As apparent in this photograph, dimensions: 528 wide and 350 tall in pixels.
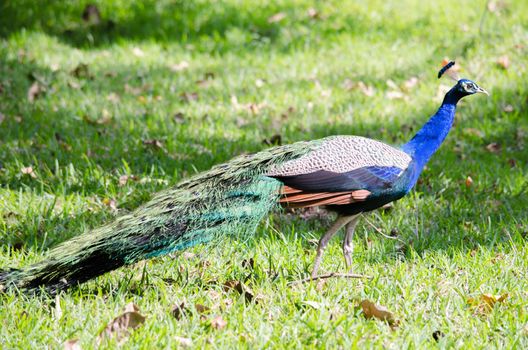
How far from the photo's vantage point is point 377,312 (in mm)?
3232

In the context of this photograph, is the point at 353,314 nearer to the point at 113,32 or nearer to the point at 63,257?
the point at 63,257

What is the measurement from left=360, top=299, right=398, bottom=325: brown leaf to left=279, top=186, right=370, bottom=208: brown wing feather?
1.69ft

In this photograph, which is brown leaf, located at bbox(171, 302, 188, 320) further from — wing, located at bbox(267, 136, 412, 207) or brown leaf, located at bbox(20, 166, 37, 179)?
brown leaf, located at bbox(20, 166, 37, 179)

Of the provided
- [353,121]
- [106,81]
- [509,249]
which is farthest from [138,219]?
[106,81]

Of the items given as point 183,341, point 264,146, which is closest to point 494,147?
point 264,146

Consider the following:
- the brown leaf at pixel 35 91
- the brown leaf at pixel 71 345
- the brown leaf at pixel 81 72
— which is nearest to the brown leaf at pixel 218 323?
the brown leaf at pixel 71 345

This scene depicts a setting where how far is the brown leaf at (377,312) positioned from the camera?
10.6 feet

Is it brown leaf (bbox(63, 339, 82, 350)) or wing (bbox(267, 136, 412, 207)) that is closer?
brown leaf (bbox(63, 339, 82, 350))

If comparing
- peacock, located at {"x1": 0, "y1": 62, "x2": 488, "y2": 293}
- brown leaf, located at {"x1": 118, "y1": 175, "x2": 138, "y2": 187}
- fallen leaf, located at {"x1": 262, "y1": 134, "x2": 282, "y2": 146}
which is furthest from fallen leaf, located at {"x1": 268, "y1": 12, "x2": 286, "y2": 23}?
peacock, located at {"x1": 0, "y1": 62, "x2": 488, "y2": 293}

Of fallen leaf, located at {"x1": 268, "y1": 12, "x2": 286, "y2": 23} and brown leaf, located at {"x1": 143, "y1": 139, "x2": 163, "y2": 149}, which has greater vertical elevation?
fallen leaf, located at {"x1": 268, "y1": 12, "x2": 286, "y2": 23}

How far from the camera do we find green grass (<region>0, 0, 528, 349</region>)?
3.24 m

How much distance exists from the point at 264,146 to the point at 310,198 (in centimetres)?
226

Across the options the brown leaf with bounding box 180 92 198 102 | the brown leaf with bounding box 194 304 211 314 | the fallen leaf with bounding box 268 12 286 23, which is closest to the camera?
the brown leaf with bounding box 194 304 211 314

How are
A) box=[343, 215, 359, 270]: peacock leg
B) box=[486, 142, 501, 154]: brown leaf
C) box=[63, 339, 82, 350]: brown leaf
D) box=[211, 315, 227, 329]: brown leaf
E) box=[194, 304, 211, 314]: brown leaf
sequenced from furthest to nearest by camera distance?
box=[486, 142, 501, 154]: brown leaf → box=[343, 215, 359, 270]: peacock leg → box=[194, 304, 211, 314]: brown leaf → box=[211, 315, 227, 329]: brown leaf → box=[63, 339, 82, 350]: brown leaf
